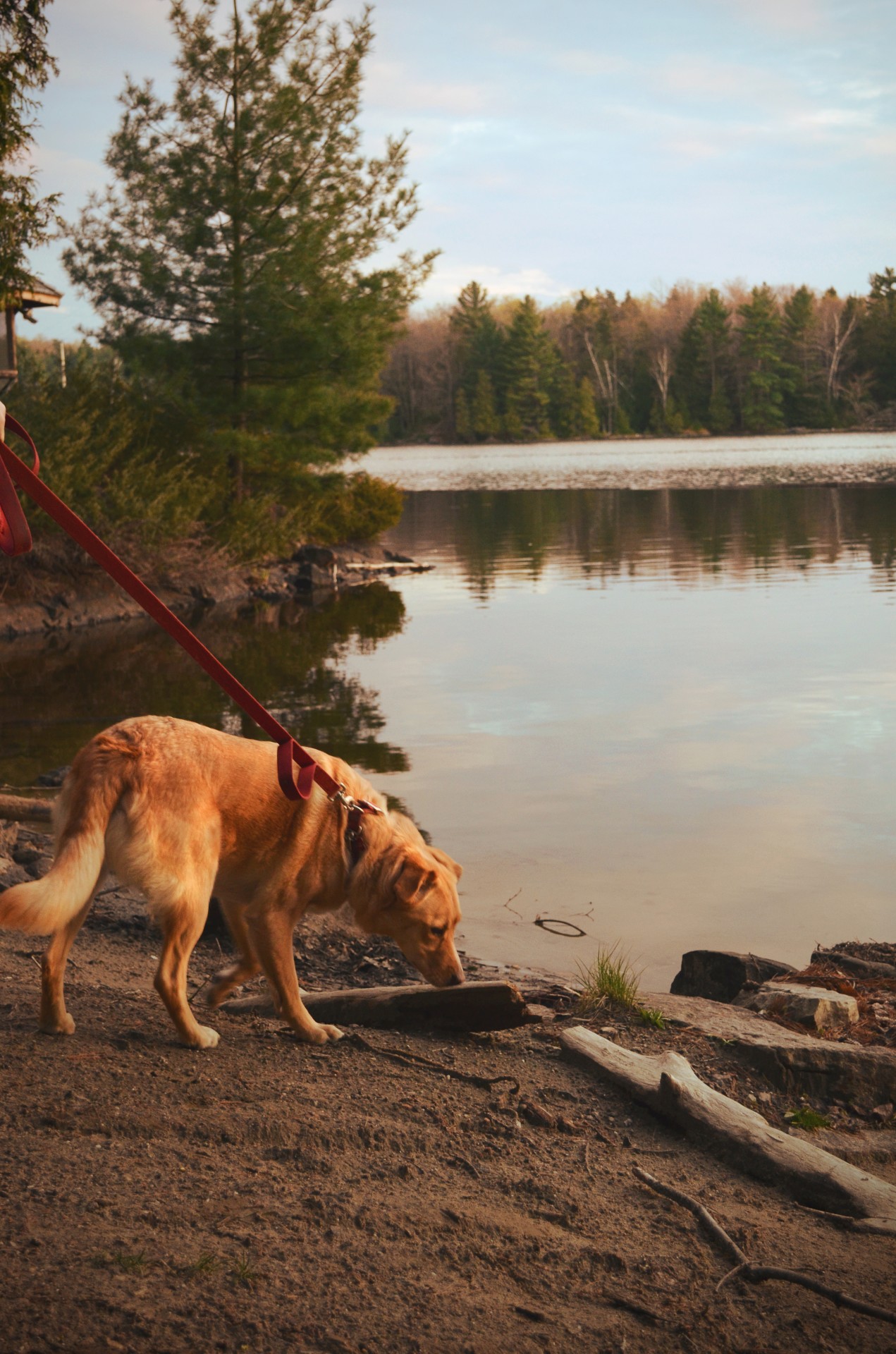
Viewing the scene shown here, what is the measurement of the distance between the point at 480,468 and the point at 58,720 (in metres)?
68.4

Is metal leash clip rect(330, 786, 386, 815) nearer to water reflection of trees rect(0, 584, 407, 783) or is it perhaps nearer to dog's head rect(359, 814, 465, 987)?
dog's head rect(359, 814, 465, 987)

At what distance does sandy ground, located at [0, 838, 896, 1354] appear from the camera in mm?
2521

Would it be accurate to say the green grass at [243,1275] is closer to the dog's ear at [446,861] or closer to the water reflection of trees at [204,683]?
the dog's ear at [446,861]

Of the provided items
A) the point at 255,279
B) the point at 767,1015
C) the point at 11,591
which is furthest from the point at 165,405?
the point at 767,1015

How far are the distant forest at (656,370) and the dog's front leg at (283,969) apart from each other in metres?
113

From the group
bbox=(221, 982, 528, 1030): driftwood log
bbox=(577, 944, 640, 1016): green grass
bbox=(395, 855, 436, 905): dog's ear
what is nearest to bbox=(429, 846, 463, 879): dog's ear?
bbox=(395, 855, 436, 905): dog's ear

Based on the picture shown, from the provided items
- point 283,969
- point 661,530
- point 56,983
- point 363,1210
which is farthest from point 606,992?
point 661,530

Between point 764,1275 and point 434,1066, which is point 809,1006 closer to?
point 434,1066

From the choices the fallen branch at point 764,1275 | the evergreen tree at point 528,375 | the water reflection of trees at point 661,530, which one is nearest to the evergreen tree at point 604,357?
the evergreen tree at point 528,375

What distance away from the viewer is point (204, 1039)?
411 cm

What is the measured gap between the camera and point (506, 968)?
245 inches

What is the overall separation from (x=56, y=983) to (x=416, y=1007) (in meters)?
1.47

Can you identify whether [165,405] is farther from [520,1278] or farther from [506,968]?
[520,1278]

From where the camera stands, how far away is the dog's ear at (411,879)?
4.35 metres
